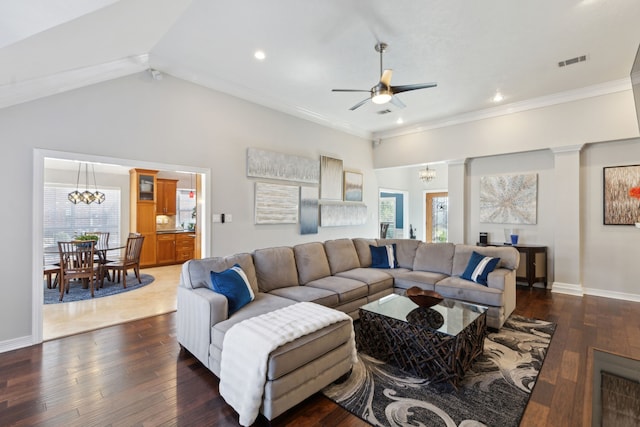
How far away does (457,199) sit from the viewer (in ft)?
20.1

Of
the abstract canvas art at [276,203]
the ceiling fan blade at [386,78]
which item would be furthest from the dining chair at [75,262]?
the ceiling fan blade at [386,78]

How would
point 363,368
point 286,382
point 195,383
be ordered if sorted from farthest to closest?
point 363,368 → point 195,383 → point 286,382

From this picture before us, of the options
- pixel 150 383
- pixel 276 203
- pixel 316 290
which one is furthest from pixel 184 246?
pixel 150 383

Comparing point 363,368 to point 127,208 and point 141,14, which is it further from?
point 127,208

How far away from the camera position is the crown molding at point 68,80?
9.05 ft

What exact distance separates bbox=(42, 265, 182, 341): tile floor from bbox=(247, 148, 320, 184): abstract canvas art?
2.46 metres

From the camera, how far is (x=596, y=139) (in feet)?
15.2

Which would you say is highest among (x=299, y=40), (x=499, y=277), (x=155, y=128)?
(x=299, y=40)

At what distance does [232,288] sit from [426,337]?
172 cm

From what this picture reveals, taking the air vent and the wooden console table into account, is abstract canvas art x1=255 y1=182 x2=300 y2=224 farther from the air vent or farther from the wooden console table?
the air vent

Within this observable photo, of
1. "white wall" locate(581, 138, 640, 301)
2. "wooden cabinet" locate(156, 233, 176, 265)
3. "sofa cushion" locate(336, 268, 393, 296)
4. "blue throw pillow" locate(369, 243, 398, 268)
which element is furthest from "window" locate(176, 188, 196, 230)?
"white wall" locate(581, 138, 640, 301)

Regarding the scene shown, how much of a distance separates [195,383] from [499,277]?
3336 mm

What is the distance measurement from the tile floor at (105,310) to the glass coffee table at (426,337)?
3008 millimetres

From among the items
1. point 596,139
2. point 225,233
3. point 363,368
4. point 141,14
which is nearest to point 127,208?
point 225,233
